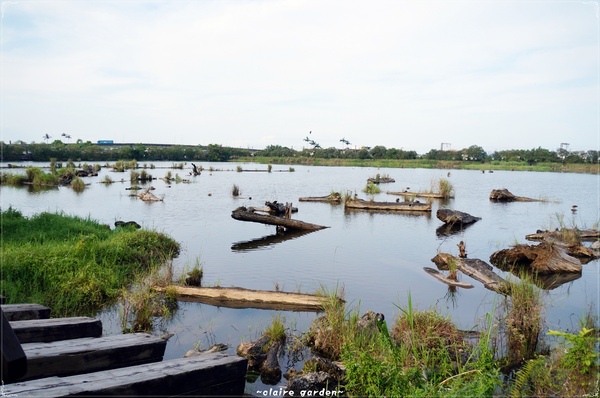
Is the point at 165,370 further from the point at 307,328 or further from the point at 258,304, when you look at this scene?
the point at 258,304

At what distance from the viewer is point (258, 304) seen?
28.4ft

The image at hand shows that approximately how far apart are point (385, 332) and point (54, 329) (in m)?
3.44

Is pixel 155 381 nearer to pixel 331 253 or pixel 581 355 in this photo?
pixel 581 355

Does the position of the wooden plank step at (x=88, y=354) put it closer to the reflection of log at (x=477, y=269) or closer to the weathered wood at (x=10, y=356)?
the weathered wood at (x=10, y=356)

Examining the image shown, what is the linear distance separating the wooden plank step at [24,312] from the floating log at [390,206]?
1996cm

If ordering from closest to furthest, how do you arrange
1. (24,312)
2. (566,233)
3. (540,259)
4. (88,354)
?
(88,354), (24,312), (540,259), (566,233)

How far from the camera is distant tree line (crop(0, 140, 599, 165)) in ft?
254

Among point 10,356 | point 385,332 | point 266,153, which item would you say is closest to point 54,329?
point 10,356

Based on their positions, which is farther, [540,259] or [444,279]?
[540,259]

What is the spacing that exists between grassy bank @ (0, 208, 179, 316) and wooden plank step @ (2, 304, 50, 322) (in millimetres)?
2560

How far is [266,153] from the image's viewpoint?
128 meters

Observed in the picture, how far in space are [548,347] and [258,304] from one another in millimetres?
4657

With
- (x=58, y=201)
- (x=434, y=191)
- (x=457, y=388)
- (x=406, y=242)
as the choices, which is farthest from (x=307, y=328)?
(x=434, y=191)

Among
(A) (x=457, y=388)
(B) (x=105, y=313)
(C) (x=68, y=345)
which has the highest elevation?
(C) (x=68, y=345)
